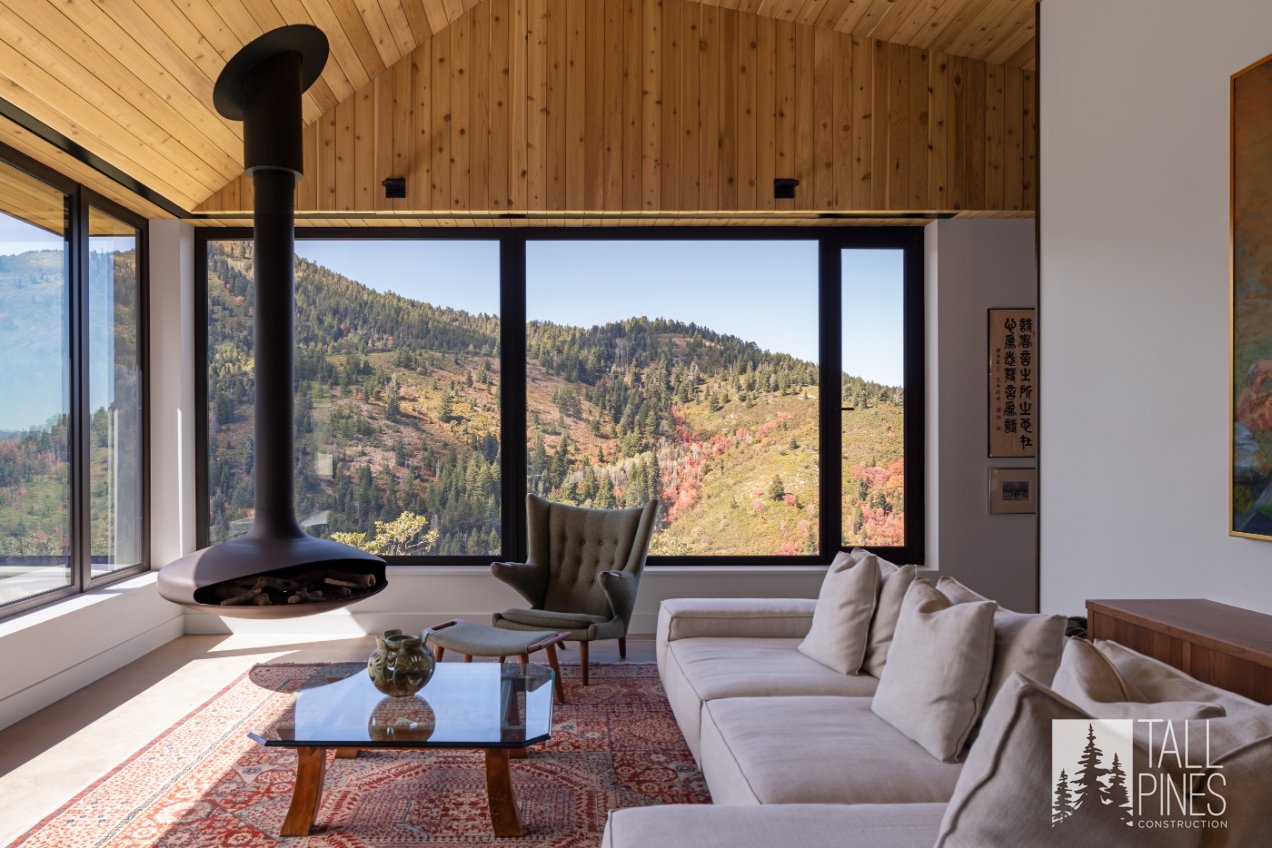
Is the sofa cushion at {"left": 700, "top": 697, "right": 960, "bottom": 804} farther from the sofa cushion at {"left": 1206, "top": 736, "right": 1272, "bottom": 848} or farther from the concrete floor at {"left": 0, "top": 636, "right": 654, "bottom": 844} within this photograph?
the concrete floor at {"left": 0, "top": 636, "right": 654, "bottom": 844}

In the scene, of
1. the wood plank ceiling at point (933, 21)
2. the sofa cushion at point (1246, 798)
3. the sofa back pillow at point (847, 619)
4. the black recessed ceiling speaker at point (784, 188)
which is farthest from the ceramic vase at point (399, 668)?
the wood plank ceiling at point (933, 21)

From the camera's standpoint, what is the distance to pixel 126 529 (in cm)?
543

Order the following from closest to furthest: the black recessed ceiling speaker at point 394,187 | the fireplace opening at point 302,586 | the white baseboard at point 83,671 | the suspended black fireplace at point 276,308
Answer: the fireplace opening at point 302,586 → the white baseboard at point 83,671 → the suspended black fireplace at point 276,308 → the black recessed ceiling speaker at point 394,187

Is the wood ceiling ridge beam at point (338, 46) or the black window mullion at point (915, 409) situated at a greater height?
the wood ceiling ridge beam at point (338, 46)

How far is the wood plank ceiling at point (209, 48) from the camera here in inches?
143

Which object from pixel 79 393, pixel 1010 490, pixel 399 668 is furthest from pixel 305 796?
pixel 1010 490

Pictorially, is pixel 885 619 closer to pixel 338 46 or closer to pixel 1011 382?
pixel 1011 382

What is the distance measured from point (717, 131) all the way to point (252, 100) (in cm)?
263

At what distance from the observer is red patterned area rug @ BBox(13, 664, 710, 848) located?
2904mm

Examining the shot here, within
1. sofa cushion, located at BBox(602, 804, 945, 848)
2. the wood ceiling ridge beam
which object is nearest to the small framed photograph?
sofa cushion, located at BBox(602, 804, 945, 848)

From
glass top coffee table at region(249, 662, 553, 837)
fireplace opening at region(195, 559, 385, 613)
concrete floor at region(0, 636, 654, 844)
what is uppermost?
fireplace opening at region(195, 559, 385, 613)

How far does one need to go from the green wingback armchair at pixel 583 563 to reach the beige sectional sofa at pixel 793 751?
0.86 m

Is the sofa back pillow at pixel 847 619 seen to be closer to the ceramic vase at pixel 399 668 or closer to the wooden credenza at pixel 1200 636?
the wooden credenza at pixel 1200 636

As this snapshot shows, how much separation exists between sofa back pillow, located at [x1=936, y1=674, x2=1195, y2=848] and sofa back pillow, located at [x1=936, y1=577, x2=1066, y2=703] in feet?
4.00
